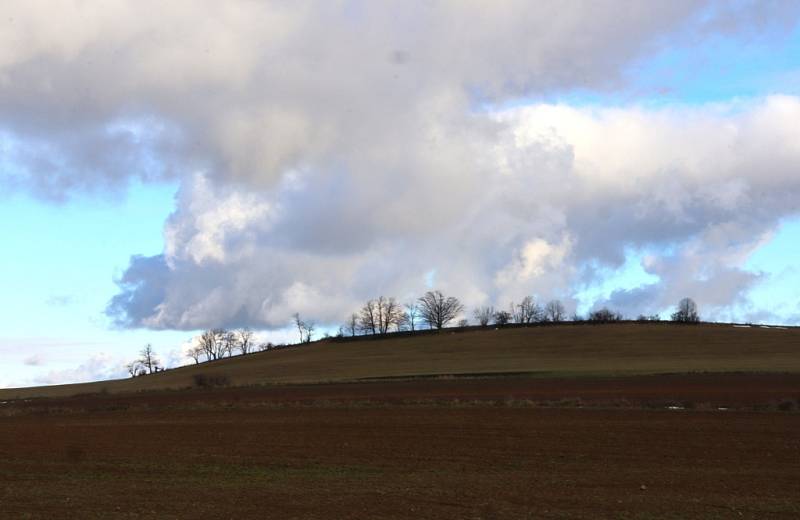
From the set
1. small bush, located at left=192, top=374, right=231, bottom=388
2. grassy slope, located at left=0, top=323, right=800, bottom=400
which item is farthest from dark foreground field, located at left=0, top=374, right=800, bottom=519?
small bush, located at left=192, top=374, right=231, bottom=388

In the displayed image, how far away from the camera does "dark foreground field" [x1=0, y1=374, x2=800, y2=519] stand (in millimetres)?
16062

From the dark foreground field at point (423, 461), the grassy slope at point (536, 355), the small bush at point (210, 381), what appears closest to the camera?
the dark foreground field at point (423, 461)

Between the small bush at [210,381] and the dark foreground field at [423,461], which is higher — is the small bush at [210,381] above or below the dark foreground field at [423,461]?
above

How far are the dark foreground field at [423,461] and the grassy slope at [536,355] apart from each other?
34867mm

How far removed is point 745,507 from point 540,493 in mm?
4108

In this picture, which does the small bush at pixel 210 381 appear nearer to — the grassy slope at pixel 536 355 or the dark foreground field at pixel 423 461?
the grassy slope at pixel 536 355

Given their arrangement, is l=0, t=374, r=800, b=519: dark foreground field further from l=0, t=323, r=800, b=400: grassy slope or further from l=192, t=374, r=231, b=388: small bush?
l=192, t=374, r=231, b=388: small bush

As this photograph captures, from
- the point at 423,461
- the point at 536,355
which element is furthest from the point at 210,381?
the point at 423,461

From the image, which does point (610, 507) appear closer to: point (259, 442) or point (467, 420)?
point (259, 442)

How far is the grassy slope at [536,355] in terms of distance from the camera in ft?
261

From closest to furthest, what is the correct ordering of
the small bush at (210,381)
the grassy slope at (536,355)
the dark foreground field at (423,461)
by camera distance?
1. the dark foreground field at (423,461)
2. the grassy slope at (536,355)
3. the small bush at (210,381)

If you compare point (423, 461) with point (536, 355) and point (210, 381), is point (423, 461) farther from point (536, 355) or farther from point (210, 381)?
point (536, 355)

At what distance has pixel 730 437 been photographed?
26.7m

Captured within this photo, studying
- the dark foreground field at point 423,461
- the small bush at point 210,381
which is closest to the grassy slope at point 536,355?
the small bush at point 210,381
